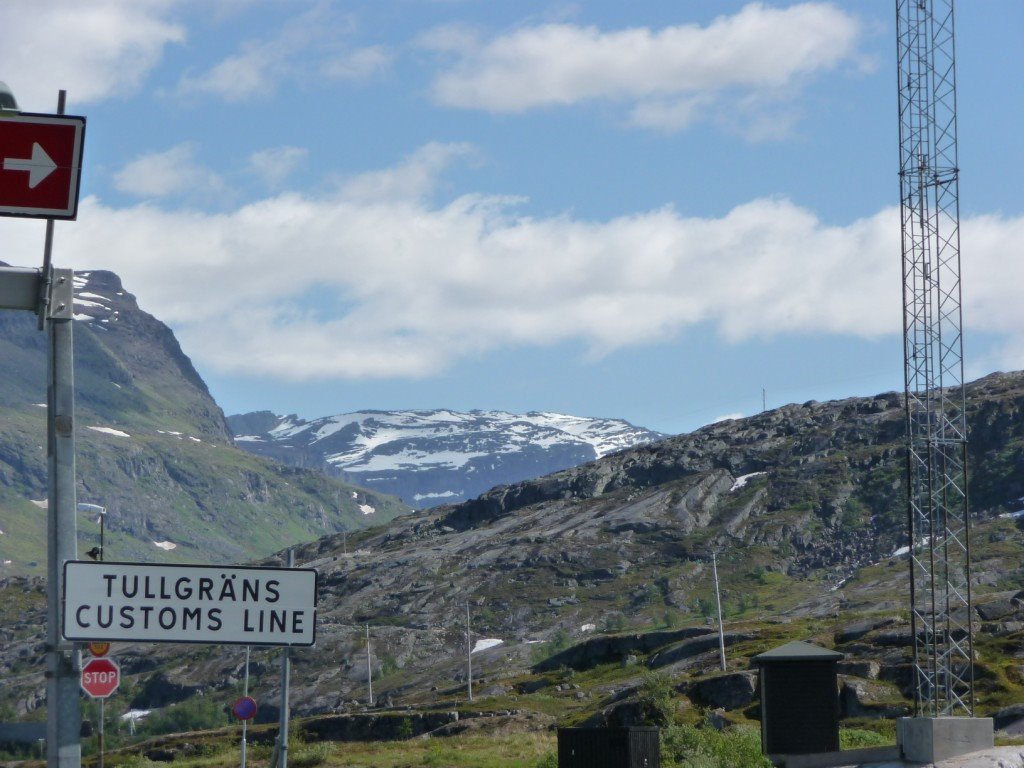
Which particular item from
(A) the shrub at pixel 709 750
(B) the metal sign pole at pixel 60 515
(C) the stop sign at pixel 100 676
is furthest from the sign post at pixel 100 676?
(B) the metal sign pole at pixel 60 515

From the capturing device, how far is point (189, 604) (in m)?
10.2

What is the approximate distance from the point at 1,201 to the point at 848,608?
176182 mm

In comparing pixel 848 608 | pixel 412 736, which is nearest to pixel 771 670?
pixel 412 736

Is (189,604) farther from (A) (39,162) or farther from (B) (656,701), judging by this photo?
(B) (656,701)

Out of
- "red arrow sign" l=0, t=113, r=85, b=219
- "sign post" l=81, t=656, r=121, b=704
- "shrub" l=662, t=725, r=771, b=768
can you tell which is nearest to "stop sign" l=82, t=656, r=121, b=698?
"sign post" l=81, t=656, r=121, b=704

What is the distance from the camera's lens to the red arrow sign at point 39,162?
10477 mm

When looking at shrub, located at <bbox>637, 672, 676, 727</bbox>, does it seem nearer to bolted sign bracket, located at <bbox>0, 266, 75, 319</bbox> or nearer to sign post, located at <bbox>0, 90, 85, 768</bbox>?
sign post, located at <bbox>0, 90, 85, 768</bbox>

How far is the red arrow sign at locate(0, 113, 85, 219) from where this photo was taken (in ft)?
34.4

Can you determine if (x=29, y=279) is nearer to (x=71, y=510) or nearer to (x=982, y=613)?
(x=71, y=510)

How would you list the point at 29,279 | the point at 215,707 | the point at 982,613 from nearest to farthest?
the point at 29,279 < the point at 982,613 < the point at 215,707

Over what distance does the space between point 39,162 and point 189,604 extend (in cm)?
360

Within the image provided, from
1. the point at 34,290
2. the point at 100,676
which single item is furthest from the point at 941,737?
the point at 34,290

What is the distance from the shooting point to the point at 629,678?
A: 5089 inches

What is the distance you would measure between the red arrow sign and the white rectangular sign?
2840 mm
